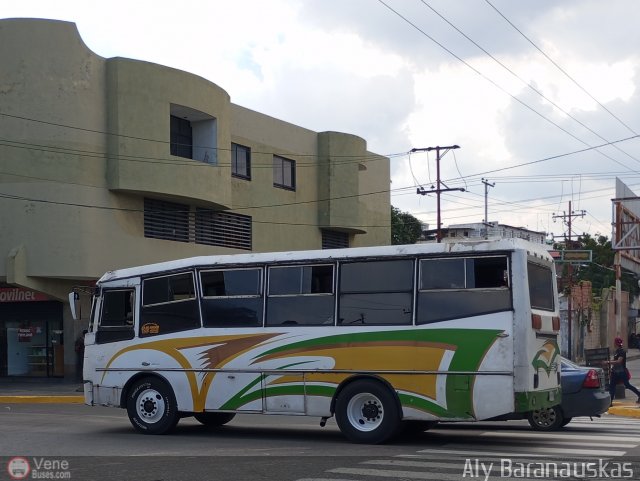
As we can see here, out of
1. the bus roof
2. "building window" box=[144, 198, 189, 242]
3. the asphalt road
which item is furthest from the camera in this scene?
"building window" box=[144, 198, 189, 242]

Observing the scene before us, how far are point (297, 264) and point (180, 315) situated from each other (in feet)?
8.03

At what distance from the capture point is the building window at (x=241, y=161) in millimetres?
36719

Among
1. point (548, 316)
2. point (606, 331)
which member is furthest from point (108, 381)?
point (606, 331)

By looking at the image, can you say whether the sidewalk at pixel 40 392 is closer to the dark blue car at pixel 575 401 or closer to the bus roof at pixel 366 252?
the bus roof at pixel 366 252

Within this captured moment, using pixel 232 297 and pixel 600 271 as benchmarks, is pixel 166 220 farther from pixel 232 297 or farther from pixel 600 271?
pixel 600 271

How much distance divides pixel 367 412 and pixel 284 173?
2700 cm

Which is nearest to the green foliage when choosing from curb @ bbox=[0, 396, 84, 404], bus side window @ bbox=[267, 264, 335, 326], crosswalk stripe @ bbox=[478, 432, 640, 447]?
curb @ bbox=[0, 396, 84, 404]

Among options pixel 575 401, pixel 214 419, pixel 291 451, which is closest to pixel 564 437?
pixel 575 401

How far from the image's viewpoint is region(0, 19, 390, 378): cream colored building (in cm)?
2892

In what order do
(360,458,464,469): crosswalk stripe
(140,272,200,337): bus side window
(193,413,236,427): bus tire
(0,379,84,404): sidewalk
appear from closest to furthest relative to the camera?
(360,458,464,469): crosswalk stripe
(140,272,200,337): bus side window
(193,413,236,427): bus tire
(0,379,84,404): sidewalk

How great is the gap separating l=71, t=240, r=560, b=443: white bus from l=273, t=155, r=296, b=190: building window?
23455 millimetres

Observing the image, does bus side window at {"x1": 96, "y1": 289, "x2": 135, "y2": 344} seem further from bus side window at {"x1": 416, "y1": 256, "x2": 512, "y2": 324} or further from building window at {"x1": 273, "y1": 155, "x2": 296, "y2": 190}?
building window at {"x1": 273, "y1": 155, "x2": 296, "y2": 190}

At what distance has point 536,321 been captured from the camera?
42.8ft

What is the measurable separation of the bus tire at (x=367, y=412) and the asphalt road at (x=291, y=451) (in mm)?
249
